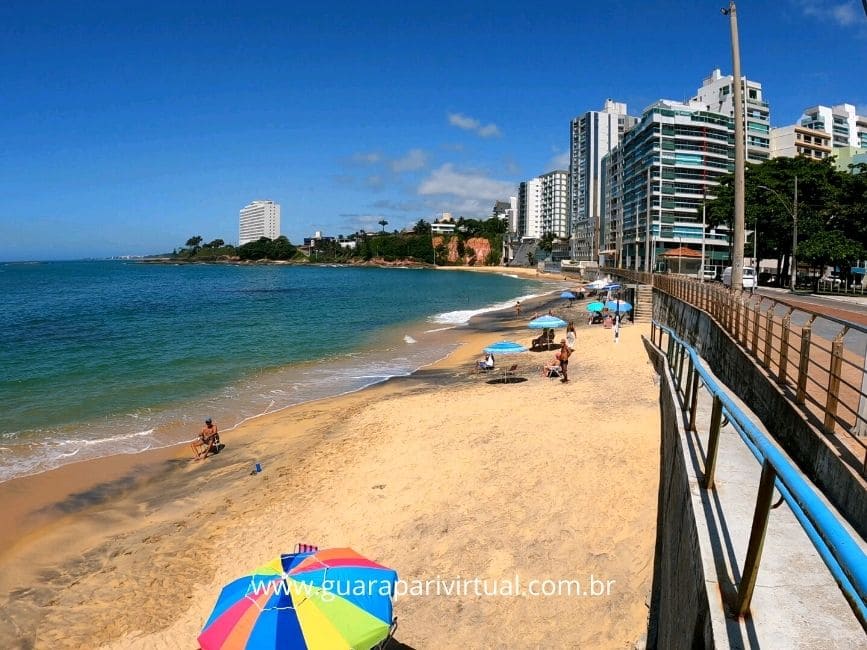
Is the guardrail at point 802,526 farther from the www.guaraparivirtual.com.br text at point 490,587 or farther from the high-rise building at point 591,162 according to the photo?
the high-rise building at point 591,162

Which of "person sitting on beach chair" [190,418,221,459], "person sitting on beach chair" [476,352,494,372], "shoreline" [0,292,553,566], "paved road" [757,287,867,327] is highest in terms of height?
"paved road" [757,287,867,327]

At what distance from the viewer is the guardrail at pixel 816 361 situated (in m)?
5.95

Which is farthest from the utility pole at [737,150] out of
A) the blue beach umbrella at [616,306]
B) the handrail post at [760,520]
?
the blue beach umbrella at [616,306]

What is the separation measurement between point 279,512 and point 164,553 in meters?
2.12

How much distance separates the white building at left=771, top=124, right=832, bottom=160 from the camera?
311 ft

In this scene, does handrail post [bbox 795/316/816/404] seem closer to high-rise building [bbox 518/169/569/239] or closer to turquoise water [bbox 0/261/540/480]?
turquoise water [bbox 0/261/540/480]

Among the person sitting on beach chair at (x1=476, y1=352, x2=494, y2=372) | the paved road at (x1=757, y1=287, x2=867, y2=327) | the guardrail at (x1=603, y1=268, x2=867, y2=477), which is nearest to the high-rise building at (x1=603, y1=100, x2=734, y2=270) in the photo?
the paved road at (x1=757, y1=287, x2=867, y2=327)

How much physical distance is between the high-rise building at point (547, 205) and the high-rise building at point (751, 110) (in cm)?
7782

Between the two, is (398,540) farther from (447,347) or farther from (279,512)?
(447,347)

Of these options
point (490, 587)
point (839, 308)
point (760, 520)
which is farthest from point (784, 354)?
point (839, 308)

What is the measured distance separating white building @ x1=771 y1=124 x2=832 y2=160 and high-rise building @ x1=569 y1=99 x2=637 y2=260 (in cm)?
4017

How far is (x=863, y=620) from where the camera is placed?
6.23ft

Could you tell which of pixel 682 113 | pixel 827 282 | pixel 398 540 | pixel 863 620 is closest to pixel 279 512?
pixel 398 540

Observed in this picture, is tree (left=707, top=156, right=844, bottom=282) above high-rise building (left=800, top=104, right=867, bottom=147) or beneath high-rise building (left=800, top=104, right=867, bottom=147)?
beneath
